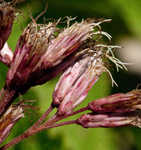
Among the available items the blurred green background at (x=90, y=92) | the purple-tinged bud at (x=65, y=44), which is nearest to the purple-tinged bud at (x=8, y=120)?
the purple-tinged bud at (x=65, y=44)

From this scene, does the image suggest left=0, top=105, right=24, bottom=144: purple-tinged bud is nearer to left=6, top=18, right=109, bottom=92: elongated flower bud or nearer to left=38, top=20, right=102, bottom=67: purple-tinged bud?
left=6, top=18, right=109, bottom=92: elongated flower bud

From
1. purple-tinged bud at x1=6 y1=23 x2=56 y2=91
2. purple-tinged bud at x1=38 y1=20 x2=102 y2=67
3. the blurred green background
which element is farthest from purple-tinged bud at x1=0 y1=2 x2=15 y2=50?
the blurred green background

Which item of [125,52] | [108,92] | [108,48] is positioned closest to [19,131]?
[108,92]

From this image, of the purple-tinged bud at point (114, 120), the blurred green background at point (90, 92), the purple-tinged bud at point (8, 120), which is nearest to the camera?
the purple-tinged bud at point (8, 120)

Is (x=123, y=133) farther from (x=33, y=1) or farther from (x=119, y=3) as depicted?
(x=33, y=1)

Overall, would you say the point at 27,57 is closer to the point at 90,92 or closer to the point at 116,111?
the point at 116,111

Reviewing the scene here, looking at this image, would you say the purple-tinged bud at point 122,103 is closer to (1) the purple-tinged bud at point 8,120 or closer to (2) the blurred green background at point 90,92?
(1) the purple-tinged bud at point 8,120

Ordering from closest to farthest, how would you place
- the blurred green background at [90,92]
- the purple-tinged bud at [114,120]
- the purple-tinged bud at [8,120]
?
the purple-tinged bud at [8,120]
the purple-tinged bud at [114,120]
the blurred green background at [90,92]
